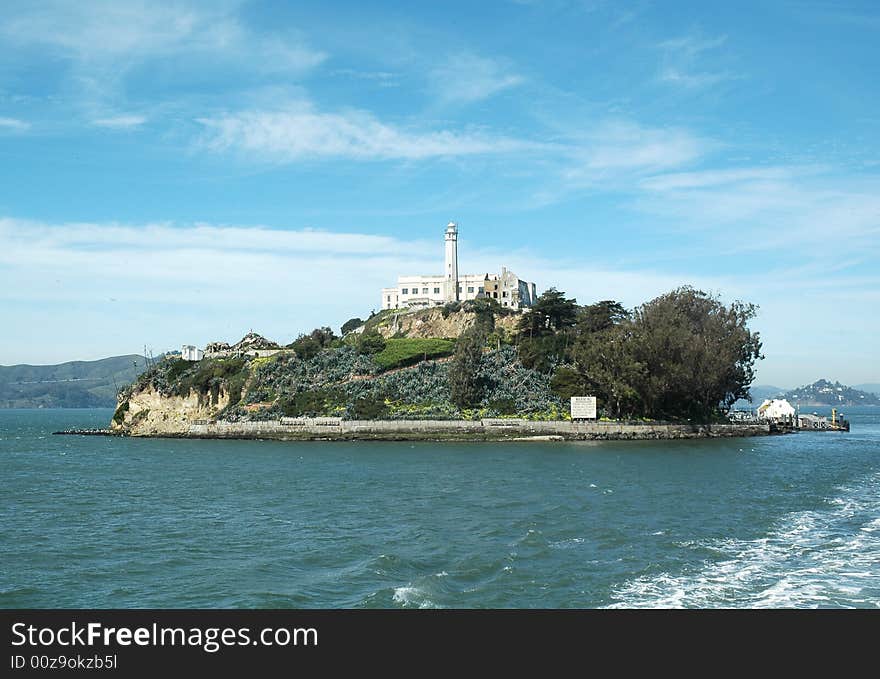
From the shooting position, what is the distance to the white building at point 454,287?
127m

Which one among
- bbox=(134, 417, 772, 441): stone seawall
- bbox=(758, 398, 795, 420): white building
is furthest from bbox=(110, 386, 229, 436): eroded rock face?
bbox=(758, 398, 795, 420): white building

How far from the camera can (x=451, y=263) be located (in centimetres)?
12825

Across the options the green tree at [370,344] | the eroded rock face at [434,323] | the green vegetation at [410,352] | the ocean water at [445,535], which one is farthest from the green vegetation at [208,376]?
the ocean water at [445,535]

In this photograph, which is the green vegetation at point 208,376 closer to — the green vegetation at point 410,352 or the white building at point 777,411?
the green vegetation at point 410,352

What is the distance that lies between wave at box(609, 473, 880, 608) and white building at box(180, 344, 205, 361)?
3806 inches

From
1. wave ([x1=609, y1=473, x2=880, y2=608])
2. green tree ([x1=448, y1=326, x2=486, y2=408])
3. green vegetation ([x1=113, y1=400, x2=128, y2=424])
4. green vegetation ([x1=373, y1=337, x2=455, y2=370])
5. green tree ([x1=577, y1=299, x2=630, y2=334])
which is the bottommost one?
wave ([x1=609, y1=473, x2=880, y2=608])

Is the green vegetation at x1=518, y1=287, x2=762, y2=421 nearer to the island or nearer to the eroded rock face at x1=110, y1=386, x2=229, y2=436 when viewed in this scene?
the island

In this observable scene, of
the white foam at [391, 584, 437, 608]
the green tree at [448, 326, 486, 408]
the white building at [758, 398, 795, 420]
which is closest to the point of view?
the white foam at [391, 584, 437, 608]

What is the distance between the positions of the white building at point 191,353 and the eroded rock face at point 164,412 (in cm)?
932

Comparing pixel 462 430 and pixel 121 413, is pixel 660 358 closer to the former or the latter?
pixel 462 430

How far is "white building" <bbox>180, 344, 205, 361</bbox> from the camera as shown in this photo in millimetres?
114688

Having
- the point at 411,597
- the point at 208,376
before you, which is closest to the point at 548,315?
the point at 208,376
